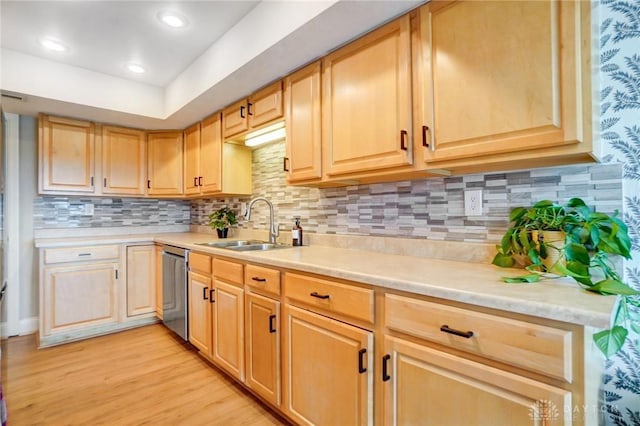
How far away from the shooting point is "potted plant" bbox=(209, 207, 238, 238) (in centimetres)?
308

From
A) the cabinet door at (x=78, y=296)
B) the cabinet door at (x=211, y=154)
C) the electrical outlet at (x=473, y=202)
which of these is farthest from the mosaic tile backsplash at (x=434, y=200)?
the cabinet door at (x=78, y=296)

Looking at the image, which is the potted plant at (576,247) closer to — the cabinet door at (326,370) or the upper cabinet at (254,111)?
the cabinet door at (326,370)

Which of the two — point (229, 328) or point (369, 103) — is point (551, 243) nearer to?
point (369, 103)

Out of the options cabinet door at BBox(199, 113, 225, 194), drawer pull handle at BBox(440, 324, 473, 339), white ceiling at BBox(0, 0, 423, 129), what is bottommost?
A: drawer pull handle at BBox(440, 324, 473, 339)

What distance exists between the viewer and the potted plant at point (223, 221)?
308 centimetres

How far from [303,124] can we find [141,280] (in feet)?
7.90

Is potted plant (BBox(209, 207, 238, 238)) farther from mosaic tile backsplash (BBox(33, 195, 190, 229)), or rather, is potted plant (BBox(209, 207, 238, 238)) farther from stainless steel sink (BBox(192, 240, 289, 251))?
mosaic tile backsplash (BBox(33, 195, 190, 229))

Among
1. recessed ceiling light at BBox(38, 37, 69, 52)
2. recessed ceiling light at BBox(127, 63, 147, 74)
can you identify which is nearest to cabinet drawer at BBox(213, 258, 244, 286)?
recessed ceiling light at BBox(127, 63, 147, 74)

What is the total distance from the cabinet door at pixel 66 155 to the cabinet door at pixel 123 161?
4.7 inches

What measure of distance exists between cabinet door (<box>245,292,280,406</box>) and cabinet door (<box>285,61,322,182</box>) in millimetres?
809

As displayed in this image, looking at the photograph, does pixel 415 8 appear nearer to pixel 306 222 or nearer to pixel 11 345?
pixel 306 222

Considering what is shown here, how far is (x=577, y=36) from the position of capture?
985 mm

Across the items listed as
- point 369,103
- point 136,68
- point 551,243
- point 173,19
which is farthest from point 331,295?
point 136,68

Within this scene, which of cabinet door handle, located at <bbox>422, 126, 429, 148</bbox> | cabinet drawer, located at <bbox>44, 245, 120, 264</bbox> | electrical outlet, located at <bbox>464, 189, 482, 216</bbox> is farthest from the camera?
cabinet drawer, located at <bbox>44, 245, 120, 264</bbox>
